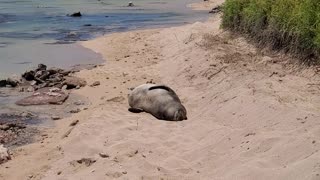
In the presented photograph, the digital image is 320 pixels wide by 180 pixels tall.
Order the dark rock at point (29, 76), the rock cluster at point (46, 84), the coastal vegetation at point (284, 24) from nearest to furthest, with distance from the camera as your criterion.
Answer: the coastal vegetation at point (284, 24) < the rock cluster at point (46, 84) < the dark rock at point (29, 76)

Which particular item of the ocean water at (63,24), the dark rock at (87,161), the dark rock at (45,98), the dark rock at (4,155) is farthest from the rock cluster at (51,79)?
the dark rock at (87,161)

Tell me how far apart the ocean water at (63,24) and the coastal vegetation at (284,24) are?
5502mm

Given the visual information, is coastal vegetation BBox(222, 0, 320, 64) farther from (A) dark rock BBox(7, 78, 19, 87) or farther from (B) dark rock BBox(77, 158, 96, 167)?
(A) dark rock BBox(7, 78, 19, 87)

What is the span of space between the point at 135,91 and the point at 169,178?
4.13 meters

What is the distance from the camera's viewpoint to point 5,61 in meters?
17.0

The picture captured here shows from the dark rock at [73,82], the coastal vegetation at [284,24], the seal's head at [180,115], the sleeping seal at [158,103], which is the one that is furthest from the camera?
the dark rock at [73,82]

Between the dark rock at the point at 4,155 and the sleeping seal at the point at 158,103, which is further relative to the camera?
the sleeping seal at the point at 158,103

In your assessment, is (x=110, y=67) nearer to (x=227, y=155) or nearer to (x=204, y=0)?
(x=227, y=155)

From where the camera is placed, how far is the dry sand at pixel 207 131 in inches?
241

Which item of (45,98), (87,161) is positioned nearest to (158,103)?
(87,161)

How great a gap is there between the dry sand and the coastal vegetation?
0.99 feet

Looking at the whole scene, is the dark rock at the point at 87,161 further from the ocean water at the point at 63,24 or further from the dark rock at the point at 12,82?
the ocean water at the point at 63,24

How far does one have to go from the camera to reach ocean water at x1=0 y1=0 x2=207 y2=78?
17522mm

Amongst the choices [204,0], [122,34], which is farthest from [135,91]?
[204,0]
